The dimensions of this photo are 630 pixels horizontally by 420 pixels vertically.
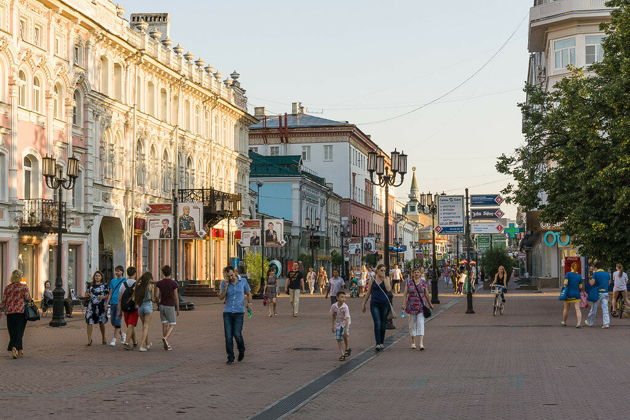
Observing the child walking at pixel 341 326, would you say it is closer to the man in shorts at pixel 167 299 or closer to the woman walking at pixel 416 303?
the woman walking at pixel 416 303

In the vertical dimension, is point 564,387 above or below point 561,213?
below

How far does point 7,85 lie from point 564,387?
1062 inches

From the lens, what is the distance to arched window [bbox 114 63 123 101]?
150 ft

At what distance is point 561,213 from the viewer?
109ft

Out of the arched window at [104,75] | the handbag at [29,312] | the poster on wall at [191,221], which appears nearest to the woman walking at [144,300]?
the handbag at [29,312]

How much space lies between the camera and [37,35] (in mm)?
37906

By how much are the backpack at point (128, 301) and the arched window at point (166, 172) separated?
3174cm

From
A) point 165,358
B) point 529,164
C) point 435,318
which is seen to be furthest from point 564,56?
point 165,358

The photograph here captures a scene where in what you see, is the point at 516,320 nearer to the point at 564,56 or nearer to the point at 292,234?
the point at 564,56

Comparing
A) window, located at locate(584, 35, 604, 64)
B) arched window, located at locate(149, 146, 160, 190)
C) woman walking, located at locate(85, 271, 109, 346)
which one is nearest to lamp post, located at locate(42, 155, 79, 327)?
woman walking, located at locate(85, 271, 109, 346)

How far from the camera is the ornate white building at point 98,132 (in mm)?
36344

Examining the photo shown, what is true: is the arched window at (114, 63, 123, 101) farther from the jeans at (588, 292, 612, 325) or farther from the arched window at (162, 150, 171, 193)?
the jeans at (588, 292, 612, 325)

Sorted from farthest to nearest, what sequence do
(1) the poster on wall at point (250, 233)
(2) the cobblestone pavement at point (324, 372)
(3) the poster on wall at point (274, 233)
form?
(3) the poster on wall at point (274, 233), (1) the poster on wall at point (250, 233), (2) the cobblestone pavement at point (324, 372)

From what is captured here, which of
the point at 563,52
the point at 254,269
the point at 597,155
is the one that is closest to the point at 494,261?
the point at 563,52
